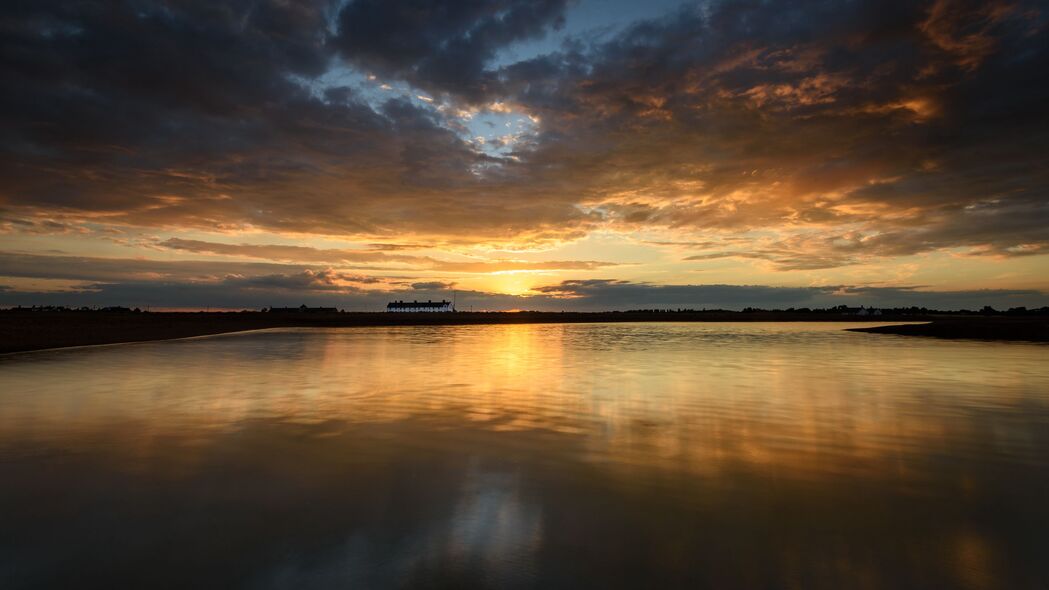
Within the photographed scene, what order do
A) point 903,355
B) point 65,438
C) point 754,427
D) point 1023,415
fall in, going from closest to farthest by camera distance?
point 65,438 → point 754,427 → point 1023,415 → point 903,355

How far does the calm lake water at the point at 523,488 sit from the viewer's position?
6.50m

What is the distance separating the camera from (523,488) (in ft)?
31.2

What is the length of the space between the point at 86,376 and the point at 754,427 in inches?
1091

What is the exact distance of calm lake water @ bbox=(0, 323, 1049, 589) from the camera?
650cm

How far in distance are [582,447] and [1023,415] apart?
46.1 ft

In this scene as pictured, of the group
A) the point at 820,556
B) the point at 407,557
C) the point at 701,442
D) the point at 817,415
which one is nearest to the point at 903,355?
the point at 817,415

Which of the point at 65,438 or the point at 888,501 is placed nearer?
the point at 888,501

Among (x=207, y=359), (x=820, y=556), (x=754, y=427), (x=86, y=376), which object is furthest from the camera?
(x=207, y=359)

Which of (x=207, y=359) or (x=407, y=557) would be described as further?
(x=207, y=359)

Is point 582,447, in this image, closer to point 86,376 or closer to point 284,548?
point 284,548

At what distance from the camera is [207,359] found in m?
33.6

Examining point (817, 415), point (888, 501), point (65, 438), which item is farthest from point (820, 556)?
point (65, 438)

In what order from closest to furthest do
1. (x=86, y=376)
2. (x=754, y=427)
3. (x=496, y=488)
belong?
(x=496, y=488) → (x=754, y=427) → (x=86, y=376)

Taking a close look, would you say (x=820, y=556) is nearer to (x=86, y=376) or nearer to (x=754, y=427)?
(x=754, y=427)
